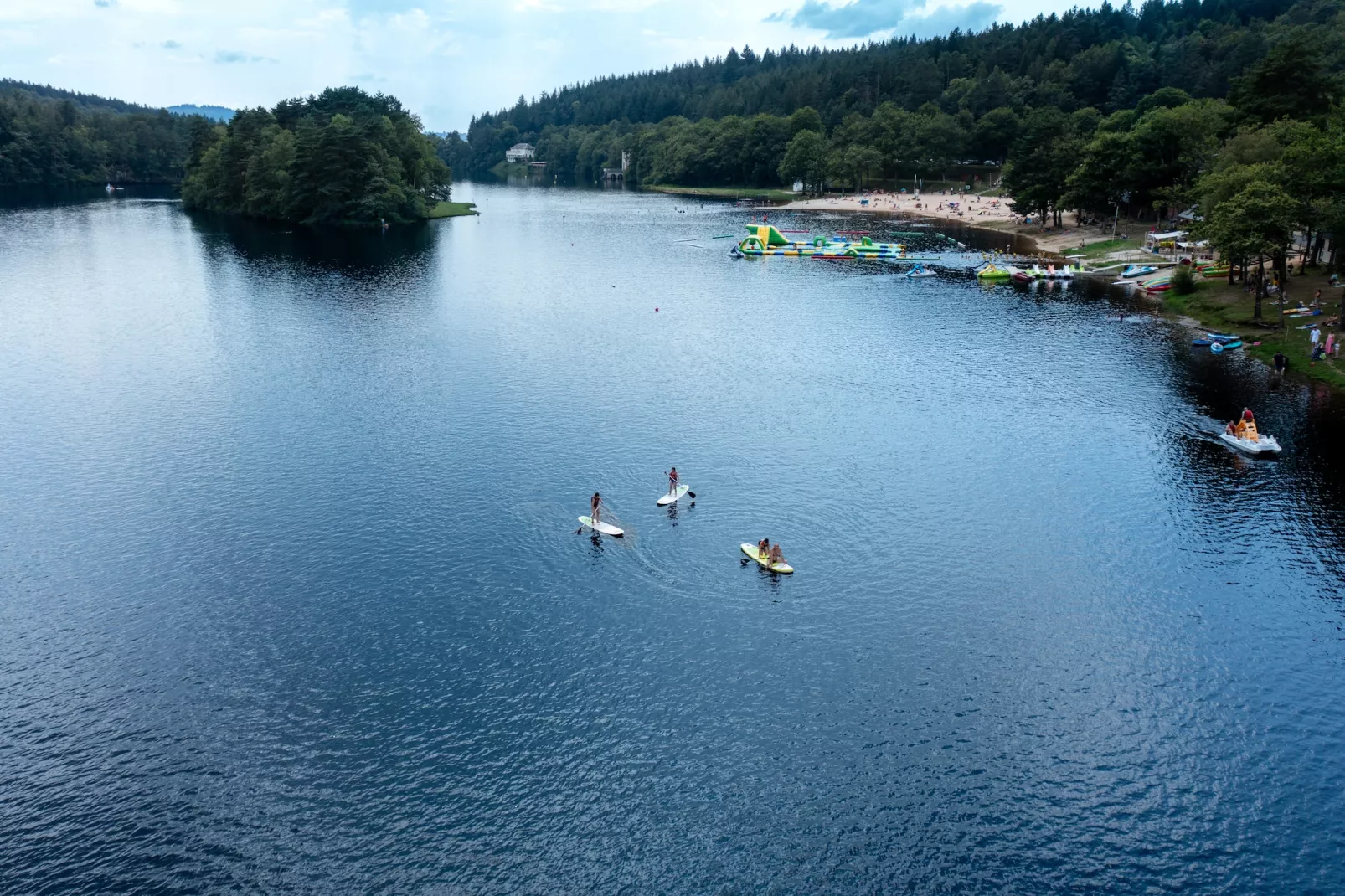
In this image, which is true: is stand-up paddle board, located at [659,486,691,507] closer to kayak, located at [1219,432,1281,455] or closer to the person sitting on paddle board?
kayak, located at [1219,432,1281,455]

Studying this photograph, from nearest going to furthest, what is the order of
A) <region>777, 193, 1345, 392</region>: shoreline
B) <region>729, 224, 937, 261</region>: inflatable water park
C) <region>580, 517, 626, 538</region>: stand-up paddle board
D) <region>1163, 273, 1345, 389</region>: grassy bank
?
<region>580, 517, 626, 538</region>: stand-up paddle board → <region>777, 193, 1345, 392</region>: shoreline → <region>1163, 273, 1345, 389</region>: grassy bank → <region>729, 224, 937, 261</region>: inflatable water park

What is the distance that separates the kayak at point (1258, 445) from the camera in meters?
68.3

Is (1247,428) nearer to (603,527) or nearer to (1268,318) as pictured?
(1268,318)

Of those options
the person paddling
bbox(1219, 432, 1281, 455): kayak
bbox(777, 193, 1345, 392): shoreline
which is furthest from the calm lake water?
bbox(777, 193, 1345, 392): shoreline

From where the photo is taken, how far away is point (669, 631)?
160 ft

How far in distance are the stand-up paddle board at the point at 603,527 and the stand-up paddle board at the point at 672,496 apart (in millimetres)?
4365

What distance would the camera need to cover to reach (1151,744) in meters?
40.5

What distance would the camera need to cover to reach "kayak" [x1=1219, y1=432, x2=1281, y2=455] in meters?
68.3

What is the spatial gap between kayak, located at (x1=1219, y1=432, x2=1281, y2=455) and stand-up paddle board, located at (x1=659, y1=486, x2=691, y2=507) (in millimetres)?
41664

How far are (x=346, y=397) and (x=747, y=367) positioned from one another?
3898 centimetres

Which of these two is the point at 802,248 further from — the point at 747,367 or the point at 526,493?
the point at 526,493

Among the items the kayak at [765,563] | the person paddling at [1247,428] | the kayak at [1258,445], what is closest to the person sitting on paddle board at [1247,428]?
the person paddling at [1247,428]

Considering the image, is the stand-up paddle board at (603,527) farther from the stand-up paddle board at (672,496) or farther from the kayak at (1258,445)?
the kayak at (1258,445)

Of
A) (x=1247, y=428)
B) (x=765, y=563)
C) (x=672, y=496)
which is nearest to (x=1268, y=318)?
(x=1247, y=428)
